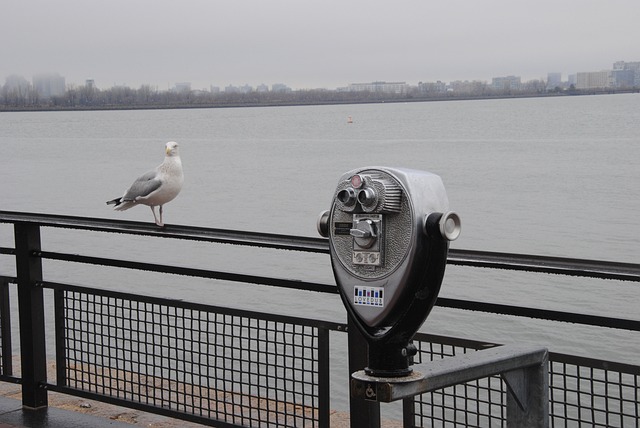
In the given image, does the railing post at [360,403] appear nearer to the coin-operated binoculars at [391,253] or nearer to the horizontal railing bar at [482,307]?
the horizontal railing bar at [482,307]

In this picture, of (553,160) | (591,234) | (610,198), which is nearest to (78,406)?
(591,234)

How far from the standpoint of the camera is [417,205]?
8.09ft

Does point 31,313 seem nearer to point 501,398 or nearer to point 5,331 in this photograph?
point 5,331

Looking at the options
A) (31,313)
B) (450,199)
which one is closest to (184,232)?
(31,313)

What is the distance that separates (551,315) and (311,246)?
3.15 ft

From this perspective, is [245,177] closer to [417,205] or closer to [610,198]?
[610,198]

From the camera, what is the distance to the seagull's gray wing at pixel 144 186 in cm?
516

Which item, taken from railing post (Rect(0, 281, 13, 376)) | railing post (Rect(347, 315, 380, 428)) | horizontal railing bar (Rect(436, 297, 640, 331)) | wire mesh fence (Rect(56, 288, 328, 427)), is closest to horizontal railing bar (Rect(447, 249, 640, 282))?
horizontal railing bar (Rect(436, 297, 640, 331))

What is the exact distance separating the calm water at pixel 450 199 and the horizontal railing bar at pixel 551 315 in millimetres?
8985

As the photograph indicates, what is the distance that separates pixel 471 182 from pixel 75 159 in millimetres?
33085

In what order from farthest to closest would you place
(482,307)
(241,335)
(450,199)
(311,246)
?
(450,199), (241,335), (311,246), (482,307)

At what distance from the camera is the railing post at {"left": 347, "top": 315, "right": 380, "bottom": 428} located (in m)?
3.71

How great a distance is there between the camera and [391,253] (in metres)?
2.47

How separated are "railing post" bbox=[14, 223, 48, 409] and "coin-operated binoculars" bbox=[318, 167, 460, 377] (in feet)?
8.97
